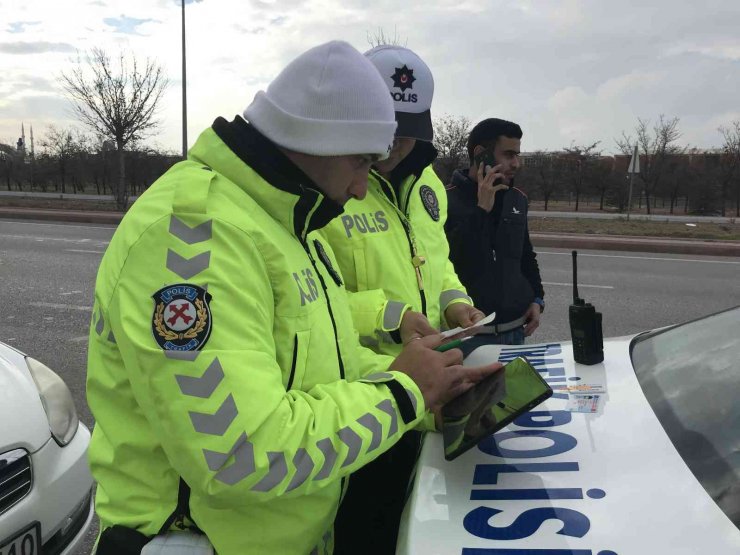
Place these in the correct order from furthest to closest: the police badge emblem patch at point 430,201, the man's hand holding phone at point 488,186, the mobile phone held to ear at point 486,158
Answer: the mobile phone held to ear at point 486,158 < the man's hand holding phone at point 488,186 < the police badge emblem patch at point 430,201

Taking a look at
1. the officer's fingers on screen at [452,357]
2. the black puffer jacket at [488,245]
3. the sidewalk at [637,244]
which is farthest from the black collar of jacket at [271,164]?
the sidewalk at [637,244]

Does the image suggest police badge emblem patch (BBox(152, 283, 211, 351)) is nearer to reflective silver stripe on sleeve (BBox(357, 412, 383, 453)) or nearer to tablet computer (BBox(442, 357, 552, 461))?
reflective silver stripe on sleeve (BBox(357, 412, 383, 453))

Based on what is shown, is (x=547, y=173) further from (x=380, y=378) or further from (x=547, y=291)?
(x=380, y=378)

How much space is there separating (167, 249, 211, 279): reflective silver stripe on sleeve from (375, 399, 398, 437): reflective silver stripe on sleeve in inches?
16.1

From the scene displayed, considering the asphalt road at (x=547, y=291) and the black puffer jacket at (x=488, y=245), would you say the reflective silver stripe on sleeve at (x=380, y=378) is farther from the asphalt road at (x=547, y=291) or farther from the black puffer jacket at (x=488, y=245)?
the asphalt road at (x=547, y=291)

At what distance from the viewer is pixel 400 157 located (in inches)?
82.0

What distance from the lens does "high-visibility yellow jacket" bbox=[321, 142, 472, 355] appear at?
188 cm

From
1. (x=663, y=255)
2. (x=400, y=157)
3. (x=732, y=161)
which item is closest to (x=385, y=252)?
(x=400, y=157)

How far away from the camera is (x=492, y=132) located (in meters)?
3.04

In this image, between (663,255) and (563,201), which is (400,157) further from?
(563,201)

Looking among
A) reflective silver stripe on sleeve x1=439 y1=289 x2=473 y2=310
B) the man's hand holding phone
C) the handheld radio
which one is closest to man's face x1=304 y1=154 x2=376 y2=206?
the handheld radio

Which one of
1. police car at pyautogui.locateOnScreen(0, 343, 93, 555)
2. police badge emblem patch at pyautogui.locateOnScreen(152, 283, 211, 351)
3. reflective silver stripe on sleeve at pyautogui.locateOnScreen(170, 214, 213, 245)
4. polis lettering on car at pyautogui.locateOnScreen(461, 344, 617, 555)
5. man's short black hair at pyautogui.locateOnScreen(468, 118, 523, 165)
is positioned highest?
man's short black hair at pyautogui.locateOnScreen(468, 118, 523, 165)

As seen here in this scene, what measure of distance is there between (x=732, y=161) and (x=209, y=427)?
102ft

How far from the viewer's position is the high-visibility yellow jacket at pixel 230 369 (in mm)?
1023
